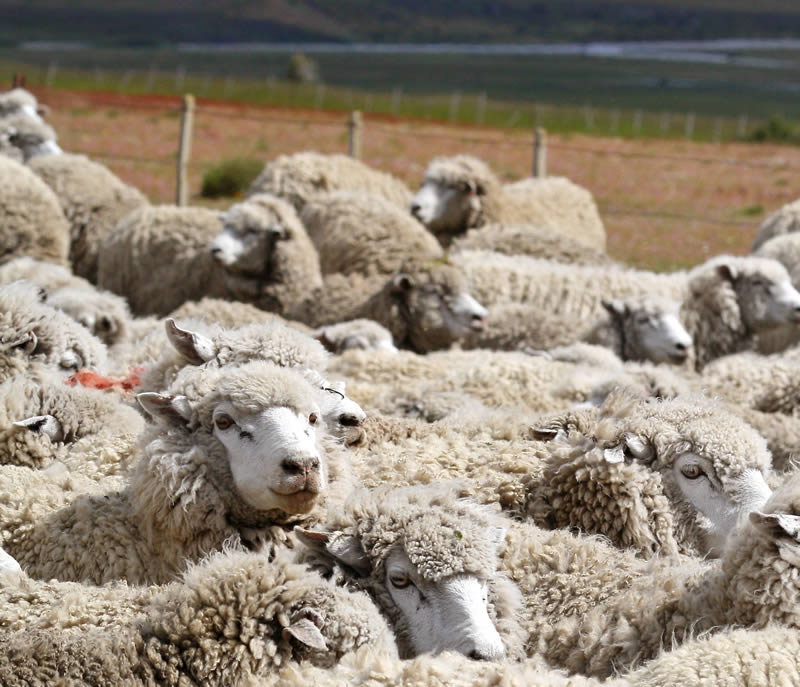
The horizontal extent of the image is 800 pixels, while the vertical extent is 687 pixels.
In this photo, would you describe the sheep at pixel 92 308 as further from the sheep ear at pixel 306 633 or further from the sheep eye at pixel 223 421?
the sheep ear at pixel 306 633

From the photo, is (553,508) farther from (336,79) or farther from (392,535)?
(336,79)

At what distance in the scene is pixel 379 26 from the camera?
19500 cm

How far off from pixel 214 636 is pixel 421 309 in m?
5.58

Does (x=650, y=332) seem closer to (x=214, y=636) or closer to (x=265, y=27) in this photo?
(x=214, y=636)

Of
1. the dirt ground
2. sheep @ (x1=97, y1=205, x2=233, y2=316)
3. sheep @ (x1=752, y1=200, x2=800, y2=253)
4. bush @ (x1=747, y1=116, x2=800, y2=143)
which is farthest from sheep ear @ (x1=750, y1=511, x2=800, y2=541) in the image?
bush @ (x1=747, y1=116, x2=800, y2=143)

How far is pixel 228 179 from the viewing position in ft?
67.3

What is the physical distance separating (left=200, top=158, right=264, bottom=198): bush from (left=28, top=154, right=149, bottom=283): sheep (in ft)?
28.3

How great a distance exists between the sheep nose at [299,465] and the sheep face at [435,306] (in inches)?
177

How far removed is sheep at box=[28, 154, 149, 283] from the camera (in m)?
11.2

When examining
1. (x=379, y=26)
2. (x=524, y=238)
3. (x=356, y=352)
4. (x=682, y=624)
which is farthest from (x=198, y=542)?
(x=379, y=26)

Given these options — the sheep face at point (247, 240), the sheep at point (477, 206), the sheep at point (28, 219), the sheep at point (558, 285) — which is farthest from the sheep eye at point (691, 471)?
the sheep at point (477, 206)

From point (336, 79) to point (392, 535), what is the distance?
9526cm

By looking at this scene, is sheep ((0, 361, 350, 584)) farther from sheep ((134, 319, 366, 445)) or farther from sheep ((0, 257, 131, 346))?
sheep ((0, 257, 131, 346))

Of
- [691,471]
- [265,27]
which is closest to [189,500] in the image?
[691,471]
